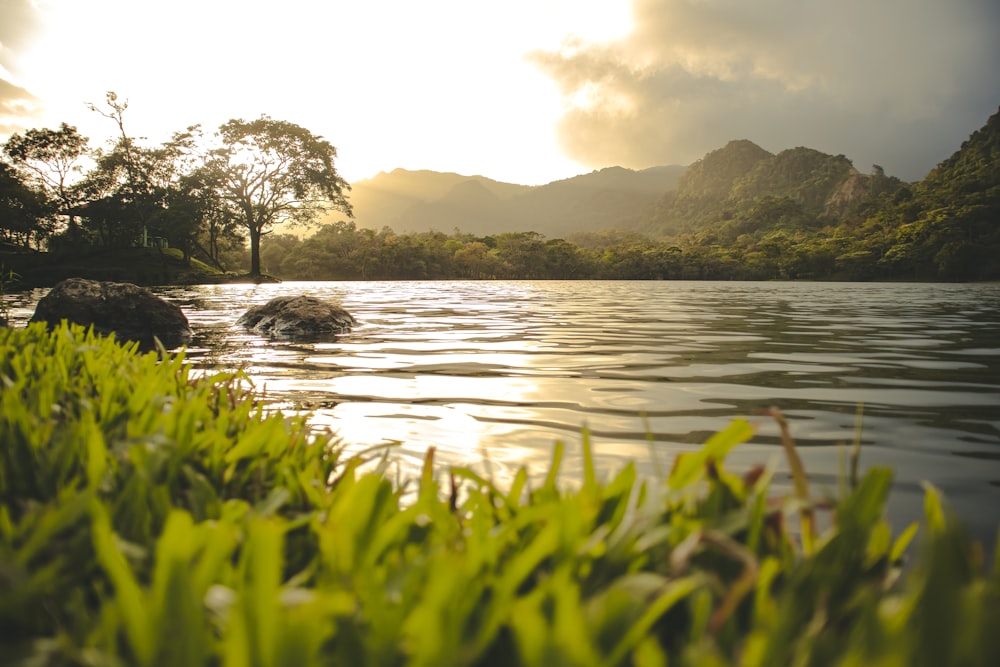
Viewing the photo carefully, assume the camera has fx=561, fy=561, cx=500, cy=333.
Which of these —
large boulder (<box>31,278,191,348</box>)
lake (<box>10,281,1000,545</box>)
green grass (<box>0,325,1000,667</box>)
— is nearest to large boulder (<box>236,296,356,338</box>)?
lake (<box>10,281,1000,545</box>)

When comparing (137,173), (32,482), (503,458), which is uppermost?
(137,173)

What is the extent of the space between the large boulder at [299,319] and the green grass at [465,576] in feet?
23.9

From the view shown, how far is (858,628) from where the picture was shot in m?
0.74

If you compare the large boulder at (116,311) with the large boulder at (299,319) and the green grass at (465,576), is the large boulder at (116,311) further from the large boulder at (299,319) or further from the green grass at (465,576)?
the green grass at (465,576)

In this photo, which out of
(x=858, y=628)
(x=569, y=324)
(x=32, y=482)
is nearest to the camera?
(x=858, y=628)

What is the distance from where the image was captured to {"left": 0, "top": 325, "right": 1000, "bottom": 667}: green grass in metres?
0.62

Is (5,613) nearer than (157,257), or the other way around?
(5,613)

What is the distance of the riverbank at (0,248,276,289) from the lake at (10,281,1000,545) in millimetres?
31217

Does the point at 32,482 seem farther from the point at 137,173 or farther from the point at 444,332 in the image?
the point at 137,173

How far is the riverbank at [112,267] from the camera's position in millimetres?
33375

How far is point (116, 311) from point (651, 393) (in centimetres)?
835

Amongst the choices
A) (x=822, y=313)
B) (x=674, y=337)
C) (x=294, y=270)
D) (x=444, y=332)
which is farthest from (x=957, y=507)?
(x=294, y=270)

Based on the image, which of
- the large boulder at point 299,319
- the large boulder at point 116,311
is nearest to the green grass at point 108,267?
the large boulder at point 116,311

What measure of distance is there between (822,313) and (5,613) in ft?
48.0
